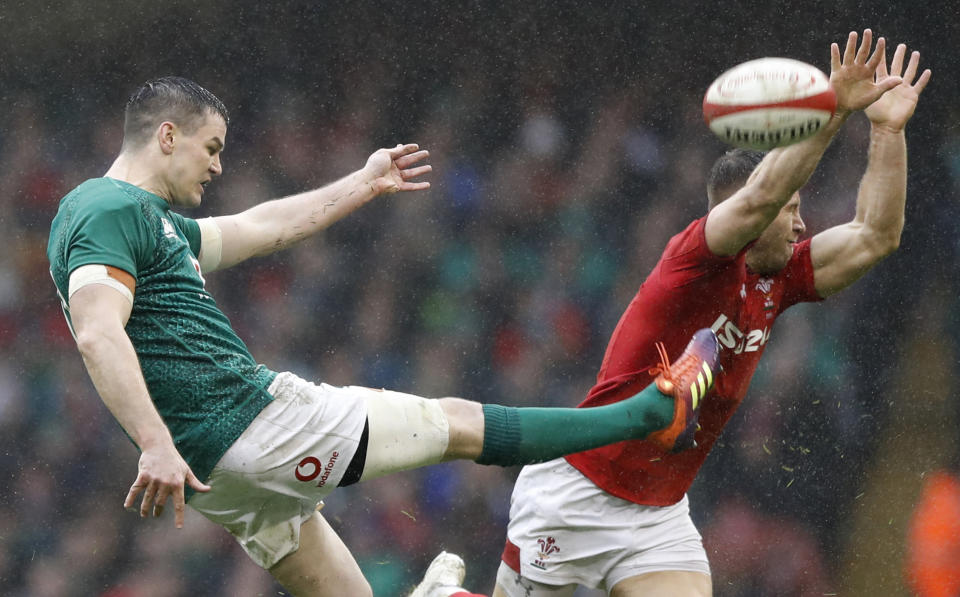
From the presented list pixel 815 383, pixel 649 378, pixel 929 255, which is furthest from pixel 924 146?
pixel 649 378

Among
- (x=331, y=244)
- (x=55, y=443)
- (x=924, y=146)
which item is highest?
(x=924, y=146)

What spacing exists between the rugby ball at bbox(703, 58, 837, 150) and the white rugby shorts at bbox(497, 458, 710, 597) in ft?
3.76

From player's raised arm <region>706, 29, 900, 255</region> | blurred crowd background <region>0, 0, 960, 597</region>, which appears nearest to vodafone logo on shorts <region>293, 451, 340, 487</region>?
player's raised arm <region>706, 29, 900, 255</region>

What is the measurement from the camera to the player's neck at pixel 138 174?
308 centimetres

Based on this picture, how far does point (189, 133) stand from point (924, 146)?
3.90 metres

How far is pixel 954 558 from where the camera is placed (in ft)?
18.6

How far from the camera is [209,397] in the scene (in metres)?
2.88

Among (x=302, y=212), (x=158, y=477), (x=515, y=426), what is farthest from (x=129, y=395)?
(x=302, y=212)

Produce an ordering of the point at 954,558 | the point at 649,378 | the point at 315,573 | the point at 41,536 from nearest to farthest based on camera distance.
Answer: the point at 315,573, the point at 649,378, the point at 41,536, the point at 954,558

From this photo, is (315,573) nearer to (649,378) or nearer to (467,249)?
(649,378)

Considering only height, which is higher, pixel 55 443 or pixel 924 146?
pixel 924 146

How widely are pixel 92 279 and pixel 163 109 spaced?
67 centimetres

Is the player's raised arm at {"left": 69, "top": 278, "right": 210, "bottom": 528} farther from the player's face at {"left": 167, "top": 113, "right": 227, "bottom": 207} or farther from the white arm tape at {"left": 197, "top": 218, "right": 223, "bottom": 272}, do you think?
the white arm tape at {"left": 197, "top": 218, "right": 223, "bottom": 272}

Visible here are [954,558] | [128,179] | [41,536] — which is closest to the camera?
[128,179]
